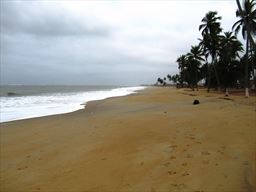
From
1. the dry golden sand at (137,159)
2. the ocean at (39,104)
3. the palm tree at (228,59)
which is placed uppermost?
the palm tree at (228,59)

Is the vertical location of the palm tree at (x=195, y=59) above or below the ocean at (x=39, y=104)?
above

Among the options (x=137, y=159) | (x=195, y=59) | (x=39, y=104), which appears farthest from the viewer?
(x=195, y=59)

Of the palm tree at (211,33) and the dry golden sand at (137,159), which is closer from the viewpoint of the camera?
the dry golden sand at (137,159)

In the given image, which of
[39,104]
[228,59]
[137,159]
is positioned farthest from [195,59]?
[137,159]

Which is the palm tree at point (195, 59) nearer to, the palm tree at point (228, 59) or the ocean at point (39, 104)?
the palm tree at point (228, 59)

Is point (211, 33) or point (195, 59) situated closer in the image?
point (211, 33)

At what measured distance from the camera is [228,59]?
46.1m

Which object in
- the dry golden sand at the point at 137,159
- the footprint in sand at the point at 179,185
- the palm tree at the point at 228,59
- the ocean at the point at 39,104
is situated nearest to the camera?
the footprint in sand at the point at 179,185

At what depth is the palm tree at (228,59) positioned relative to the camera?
44531 mm

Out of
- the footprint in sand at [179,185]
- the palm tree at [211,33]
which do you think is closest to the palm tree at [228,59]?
the palm tree at [211,33]

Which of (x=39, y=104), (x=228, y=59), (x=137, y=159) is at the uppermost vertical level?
(x=228, y=59)

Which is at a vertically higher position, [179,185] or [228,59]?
[228,59]

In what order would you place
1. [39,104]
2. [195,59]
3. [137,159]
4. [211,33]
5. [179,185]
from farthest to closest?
1. [195,59]
2. [211,33]
3. [39,104]
4. [137,159]
5. [179,185]

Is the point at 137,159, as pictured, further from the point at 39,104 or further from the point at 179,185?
the point at 39,104
